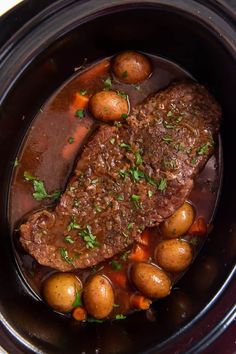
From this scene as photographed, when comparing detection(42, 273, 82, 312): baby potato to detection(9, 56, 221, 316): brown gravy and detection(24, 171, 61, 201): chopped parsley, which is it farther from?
detection(24, 171, 61, 201): chopped parsley

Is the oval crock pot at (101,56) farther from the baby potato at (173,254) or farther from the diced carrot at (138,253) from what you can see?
the diced carrot at (138,253)

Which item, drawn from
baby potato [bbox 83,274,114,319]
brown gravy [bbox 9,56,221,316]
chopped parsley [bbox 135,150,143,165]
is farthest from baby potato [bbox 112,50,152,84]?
baby potato [bbox 83,274,114,319]

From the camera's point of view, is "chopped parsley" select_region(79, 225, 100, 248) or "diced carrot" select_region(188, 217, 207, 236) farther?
"diced carrot" select_region(188, 217, 207, 236)

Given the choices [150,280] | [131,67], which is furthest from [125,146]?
[150,280]

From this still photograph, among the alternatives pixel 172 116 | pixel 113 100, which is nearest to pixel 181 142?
pixel 172 116

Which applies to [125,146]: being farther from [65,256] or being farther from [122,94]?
[65,256]

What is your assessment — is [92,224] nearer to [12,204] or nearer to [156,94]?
[12,204]
